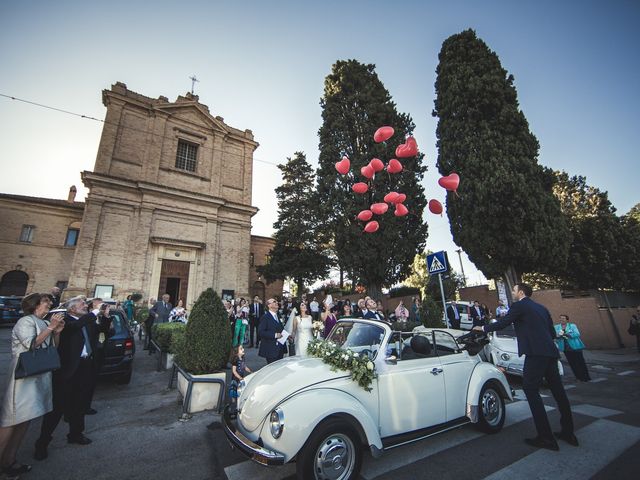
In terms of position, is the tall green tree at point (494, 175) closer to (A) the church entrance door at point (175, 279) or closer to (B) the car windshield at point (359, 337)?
(B) the car windshield at point (359, 337)

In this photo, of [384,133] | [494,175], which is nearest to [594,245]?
[494,175]

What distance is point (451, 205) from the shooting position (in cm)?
1459

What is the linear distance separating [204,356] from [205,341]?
27cm

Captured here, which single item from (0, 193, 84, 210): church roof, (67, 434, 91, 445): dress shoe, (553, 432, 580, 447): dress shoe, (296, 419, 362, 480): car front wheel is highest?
(0, 193, 84, 210): church roof

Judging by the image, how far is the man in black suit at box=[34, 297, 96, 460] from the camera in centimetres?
392

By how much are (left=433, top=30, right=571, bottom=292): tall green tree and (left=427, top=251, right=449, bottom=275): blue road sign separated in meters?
5.96

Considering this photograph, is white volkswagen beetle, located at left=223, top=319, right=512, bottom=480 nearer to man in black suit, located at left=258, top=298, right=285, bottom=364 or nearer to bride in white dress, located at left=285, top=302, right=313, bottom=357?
man in black suit, located at left=258, top=298, right=285, bottom=364

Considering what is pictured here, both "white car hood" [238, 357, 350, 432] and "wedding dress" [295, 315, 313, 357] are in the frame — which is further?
"wedding dress" [295, 315, 313, 357]

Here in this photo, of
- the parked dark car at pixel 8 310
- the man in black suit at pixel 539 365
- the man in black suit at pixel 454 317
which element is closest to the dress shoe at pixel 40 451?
the man in black suit at pixel 539 365

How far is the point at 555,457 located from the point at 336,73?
23709 mm

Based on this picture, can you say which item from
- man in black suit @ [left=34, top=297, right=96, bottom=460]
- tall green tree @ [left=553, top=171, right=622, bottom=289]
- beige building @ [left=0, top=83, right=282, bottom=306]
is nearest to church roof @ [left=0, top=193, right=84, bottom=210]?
beige building @ [left=0, top=83, right=282, bottom=306]

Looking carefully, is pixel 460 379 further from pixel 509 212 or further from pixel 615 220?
pixel 615 220

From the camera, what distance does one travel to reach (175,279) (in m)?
20.6

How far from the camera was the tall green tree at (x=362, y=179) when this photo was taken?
1634cm
